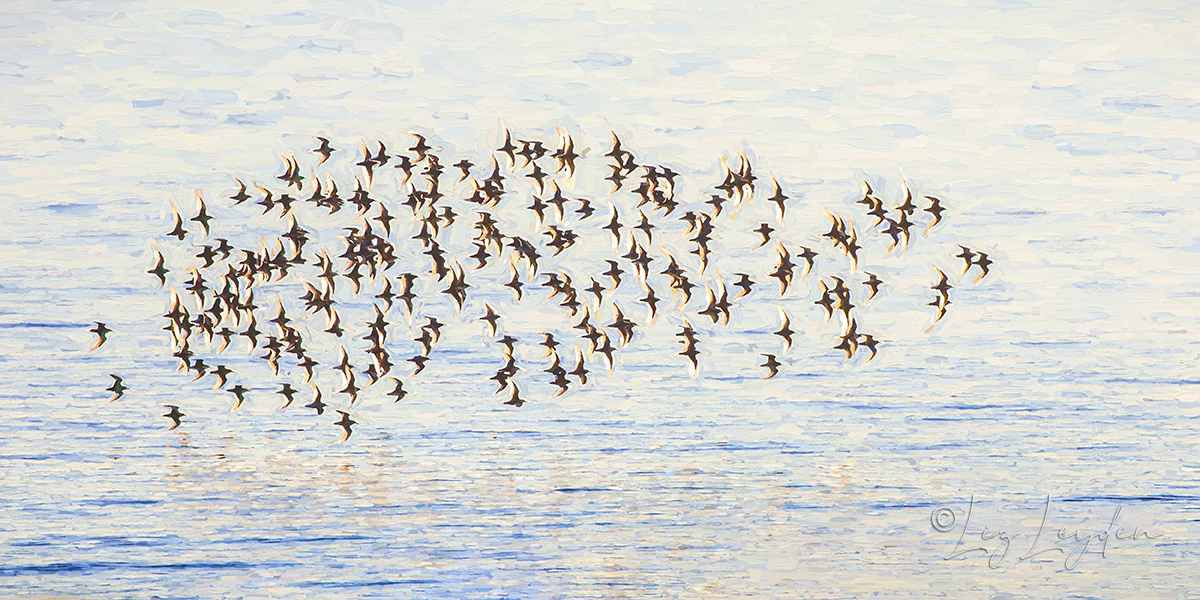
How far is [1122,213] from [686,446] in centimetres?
84

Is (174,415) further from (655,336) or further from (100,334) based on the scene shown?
(655,336)

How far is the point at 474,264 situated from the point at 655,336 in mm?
326

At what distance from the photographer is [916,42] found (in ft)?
5.31

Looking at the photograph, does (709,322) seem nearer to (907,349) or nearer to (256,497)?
(907,349)

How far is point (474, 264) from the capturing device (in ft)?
5.19

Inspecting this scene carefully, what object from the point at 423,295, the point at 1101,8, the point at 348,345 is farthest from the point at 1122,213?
the point at 348,345
